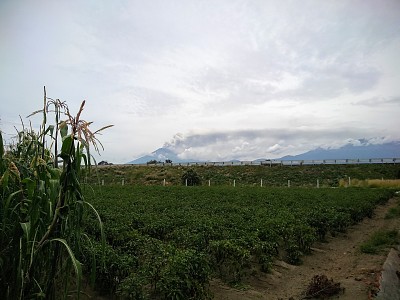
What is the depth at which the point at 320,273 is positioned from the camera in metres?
7.14

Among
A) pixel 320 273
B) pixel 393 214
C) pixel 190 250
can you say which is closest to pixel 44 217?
pixel 190 250

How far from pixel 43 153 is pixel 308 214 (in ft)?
31.4

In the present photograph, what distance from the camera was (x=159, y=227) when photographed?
26.9 feet

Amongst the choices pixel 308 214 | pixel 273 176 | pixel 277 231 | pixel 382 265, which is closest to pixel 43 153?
pixel 277 231

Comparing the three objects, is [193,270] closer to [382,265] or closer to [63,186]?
[63,186]

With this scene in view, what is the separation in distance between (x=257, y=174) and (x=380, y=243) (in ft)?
124

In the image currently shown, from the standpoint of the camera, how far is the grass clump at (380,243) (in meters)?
8.37

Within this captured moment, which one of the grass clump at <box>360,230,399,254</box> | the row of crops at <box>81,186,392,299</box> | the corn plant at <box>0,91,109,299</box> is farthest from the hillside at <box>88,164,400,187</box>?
the corn plant at <box>0,91,109,299</box>

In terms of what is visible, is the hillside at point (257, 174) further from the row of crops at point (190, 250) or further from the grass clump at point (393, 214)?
Result: the row of crops at point (190, 250)

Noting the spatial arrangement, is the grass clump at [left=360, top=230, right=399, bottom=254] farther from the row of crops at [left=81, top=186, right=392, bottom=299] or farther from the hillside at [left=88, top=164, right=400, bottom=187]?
the hillside at [left=88, top=164, right=400, bottom=187]

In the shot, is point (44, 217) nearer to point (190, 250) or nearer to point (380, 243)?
point (190, 250)

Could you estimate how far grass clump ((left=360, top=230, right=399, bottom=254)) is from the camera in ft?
27.5

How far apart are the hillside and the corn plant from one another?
37654mm

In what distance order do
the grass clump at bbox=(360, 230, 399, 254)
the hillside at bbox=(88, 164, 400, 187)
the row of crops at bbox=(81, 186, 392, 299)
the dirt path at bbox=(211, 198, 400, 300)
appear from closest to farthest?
the row of crops at bbox=(81, 186, 392, 299) < the dirt path at bbox=(211, 198, 400, 300) < the grass clump at bbox=(360, 230, 399, 254) < the hillside at bbox=(88, 164, 400, 187)
